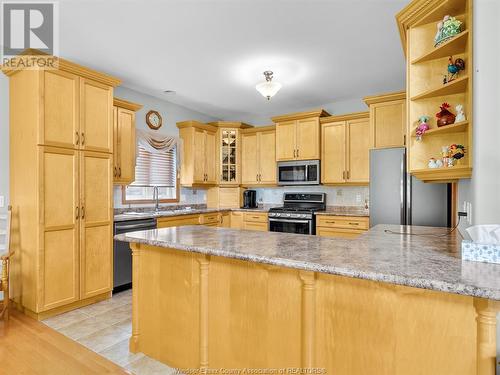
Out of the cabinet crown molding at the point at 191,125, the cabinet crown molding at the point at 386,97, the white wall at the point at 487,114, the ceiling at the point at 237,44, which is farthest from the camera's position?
the cabinet crown molding at the point at 191,125

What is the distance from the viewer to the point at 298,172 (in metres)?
4.87

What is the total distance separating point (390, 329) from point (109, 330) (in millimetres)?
2315

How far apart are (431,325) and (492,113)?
3.49 feet

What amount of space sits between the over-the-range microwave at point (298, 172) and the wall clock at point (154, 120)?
206cm

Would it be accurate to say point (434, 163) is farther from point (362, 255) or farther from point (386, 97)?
point (386, 97)

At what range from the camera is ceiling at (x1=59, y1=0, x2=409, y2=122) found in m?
2.40

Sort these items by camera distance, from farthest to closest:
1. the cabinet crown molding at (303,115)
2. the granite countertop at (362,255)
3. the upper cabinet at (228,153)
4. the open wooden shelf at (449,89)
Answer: the upper cabinet at (228,153) → the cabinet crown molding at (303,115) → the open wooden shelf at (449,89) → the granite countertop at (362,255)

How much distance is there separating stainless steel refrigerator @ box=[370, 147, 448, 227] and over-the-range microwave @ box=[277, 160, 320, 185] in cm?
103

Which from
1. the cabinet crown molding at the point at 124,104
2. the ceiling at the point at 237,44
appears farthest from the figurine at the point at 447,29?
the cabinet crown molding at the point at 124,104

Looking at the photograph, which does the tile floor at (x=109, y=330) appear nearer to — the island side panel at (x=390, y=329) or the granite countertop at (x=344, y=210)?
Answer: the island side panel at (x=390, y=329)

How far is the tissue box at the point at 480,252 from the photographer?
1247 mm

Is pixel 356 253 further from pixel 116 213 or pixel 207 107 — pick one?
pixel 207 107

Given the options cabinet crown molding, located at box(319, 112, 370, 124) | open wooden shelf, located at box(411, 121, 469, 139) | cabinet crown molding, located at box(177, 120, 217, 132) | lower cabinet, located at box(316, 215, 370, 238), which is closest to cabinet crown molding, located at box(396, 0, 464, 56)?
open wooden shelf, located at box(411, 121, 469, 139)

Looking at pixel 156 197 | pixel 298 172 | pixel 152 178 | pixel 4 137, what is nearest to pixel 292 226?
pixel 298 172
